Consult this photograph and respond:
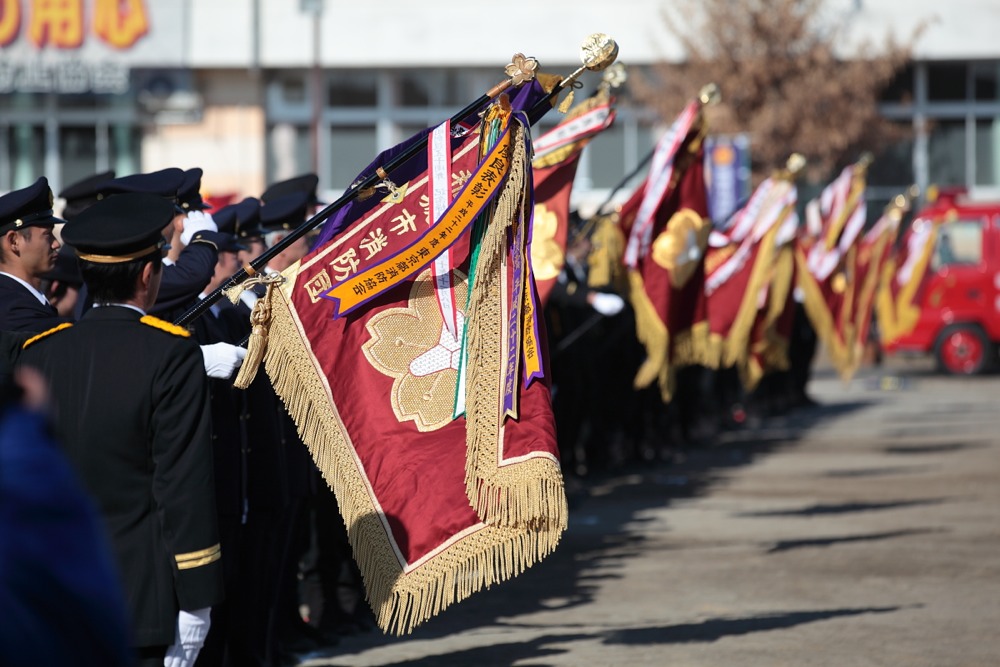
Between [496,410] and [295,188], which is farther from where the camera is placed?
[295,188]

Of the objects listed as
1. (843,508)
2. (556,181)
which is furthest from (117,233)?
(843,508)

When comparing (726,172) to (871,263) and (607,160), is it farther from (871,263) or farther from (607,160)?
(607,160)

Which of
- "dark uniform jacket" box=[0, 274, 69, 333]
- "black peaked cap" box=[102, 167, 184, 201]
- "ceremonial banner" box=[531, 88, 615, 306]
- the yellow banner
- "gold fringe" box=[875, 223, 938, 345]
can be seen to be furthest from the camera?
"gold fringe" box=[875, 223, 938, 345]

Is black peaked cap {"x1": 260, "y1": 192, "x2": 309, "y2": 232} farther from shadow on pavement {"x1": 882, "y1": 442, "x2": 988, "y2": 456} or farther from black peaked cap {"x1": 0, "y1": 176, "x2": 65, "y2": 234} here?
shadow on pavement {"x1": 882, "y1": 442, "x2": 988, "y2": 456}

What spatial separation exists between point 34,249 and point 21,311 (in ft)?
0.82

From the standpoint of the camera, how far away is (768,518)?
10125mm

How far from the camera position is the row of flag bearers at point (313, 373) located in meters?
3.81

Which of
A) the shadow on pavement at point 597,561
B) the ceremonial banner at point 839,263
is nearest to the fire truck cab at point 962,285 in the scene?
the ceremonial banner at point 839,263

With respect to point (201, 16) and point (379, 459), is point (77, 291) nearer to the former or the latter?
point (379, 459)

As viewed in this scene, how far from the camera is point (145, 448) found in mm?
3814

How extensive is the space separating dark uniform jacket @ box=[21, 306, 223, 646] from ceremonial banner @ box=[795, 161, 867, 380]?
1159 centimetres

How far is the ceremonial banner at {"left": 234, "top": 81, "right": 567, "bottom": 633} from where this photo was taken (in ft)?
16.7

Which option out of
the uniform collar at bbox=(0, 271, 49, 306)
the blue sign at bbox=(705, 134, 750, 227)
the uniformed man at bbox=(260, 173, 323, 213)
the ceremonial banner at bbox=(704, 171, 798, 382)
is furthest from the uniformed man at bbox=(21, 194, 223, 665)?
the blue sign at bbox=(705, 134, 750, 227)

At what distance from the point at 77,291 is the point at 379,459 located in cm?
273
